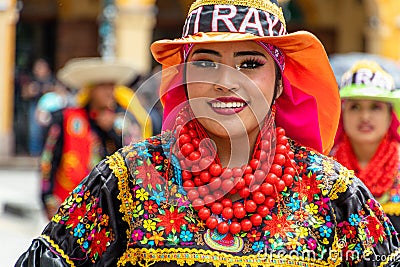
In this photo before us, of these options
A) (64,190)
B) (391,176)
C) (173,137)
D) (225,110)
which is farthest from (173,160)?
(64,190)

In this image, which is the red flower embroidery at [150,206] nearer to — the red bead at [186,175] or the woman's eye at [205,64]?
the red bead at [186,175]

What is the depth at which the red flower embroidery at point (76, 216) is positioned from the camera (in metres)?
2.51

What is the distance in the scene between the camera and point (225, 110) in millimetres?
2516

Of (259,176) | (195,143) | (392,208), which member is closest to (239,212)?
(259,176)

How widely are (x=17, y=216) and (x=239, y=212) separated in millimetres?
7882

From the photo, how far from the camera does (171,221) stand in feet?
8.23

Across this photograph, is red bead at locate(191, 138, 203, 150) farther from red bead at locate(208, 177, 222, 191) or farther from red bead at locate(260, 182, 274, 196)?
red bead at locate(260, 182, 274, 196)

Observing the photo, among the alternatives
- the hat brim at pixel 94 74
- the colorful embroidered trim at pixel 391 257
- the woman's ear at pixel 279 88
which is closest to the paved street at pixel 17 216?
the hat brim at pixel 94 74

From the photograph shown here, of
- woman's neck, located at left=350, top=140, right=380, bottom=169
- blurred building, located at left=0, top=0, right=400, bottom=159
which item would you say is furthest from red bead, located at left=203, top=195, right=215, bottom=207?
blurred building, located at left=0, top=0, right=400, bottom=159

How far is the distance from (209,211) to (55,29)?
1662 cm

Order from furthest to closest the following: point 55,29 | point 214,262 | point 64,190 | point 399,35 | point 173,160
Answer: point 55,29
point 399,35
point 64,190
point 173,160
point 214,262

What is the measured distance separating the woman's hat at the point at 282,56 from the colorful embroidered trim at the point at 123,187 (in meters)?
0.31

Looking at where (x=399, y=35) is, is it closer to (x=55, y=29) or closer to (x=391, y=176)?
(x=55, y=29)

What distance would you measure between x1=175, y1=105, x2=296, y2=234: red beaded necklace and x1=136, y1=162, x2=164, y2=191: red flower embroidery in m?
0.08
